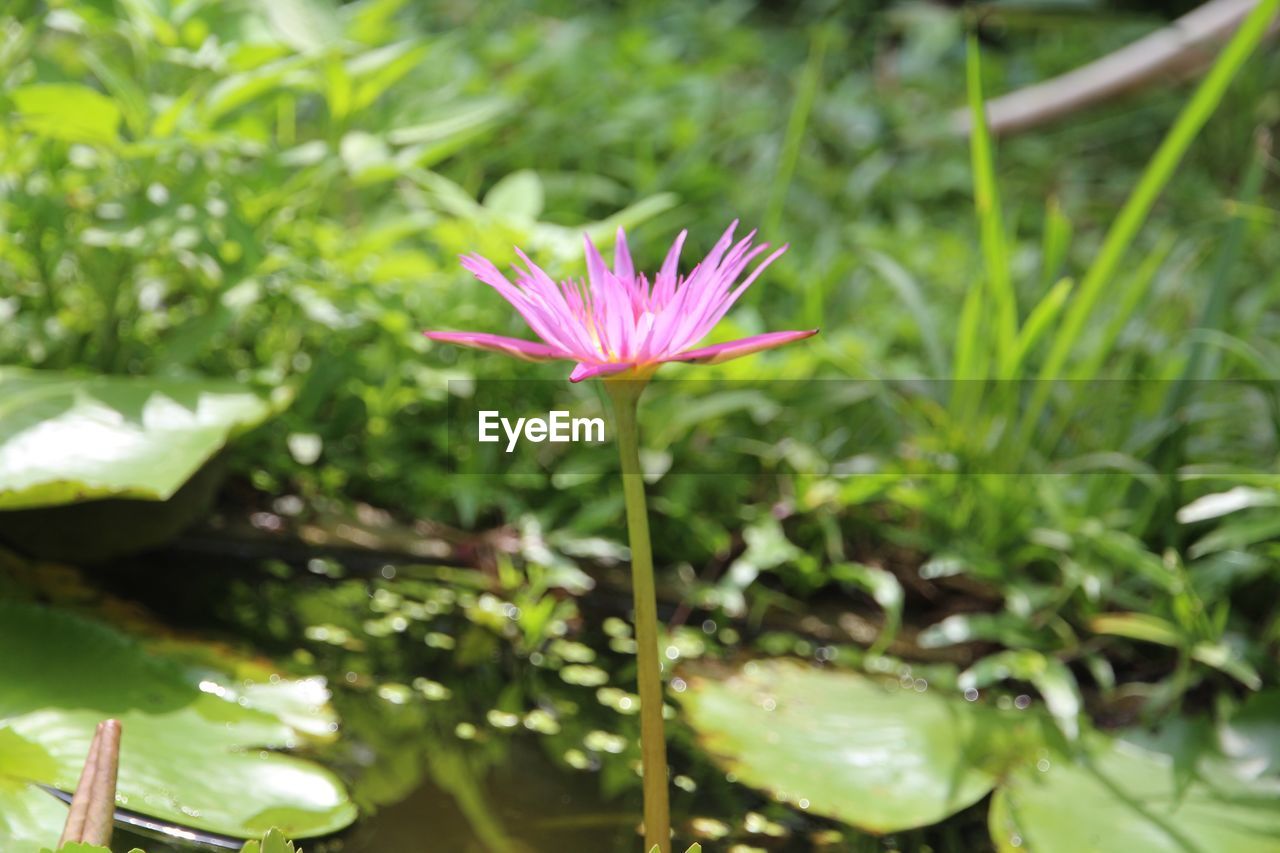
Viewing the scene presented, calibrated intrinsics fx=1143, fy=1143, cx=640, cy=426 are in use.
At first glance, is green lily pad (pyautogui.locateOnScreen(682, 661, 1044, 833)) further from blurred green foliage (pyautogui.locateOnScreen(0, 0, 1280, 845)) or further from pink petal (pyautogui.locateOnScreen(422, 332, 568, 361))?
pink petal (pyautogui.locateOnScreen(422, 332, 568, 361))

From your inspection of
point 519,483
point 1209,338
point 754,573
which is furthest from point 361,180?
point 1209,338

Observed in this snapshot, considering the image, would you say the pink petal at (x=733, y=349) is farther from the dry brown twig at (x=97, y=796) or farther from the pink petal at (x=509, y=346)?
the dry brown twig at (x=97, y=796)

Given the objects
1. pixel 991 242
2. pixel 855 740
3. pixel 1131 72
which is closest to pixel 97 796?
pixel 855 740

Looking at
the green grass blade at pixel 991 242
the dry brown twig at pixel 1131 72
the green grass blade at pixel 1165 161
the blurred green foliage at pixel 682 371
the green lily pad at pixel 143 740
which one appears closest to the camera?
the green lily pad at pixel 143 740

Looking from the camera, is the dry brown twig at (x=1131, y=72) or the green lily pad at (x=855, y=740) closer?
the green lily pad at (x=855, y=740)

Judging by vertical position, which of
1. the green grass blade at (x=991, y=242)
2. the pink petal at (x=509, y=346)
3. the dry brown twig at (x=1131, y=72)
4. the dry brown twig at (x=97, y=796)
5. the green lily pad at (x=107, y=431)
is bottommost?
the dry brown twig at (x=97, y=796)

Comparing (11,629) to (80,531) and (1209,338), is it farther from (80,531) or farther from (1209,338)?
(1209,338)

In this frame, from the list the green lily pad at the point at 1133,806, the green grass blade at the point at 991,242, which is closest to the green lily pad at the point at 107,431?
the green lily pad at the point at 1133,806

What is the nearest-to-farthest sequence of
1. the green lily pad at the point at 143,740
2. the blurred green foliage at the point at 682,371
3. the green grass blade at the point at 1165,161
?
the green lily pad at the point at 143,740 < the blurred green foliage at the point at 682,371 < the green grass blade at the point at 1165,161
